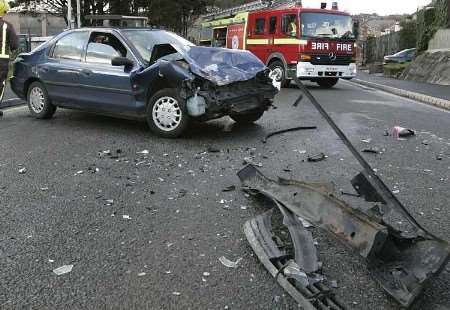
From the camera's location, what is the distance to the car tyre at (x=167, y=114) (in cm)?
759

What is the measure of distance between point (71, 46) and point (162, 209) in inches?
200

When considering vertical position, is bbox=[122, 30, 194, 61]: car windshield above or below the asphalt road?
above

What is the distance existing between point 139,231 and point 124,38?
183 inches

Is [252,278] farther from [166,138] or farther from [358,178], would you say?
[166,138]

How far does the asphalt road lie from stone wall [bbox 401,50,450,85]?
14.7 meters

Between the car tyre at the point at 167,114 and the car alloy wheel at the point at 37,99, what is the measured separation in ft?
8.15

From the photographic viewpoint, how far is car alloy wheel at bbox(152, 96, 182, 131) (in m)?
Answer: 7.64

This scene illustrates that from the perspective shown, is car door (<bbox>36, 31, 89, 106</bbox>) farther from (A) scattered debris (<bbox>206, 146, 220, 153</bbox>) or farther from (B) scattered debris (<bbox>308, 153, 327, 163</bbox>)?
(B) scattered debris (<bbox>308, 153, 327, 163</bbox>)

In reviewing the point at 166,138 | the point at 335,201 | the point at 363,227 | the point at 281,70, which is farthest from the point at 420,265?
the point at 281,70

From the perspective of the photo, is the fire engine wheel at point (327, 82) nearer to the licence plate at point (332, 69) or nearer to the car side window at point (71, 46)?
the licence plate at point (332, 69)

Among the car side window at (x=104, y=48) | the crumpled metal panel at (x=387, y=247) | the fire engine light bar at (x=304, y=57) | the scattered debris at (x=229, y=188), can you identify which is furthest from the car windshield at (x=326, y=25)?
the crumpled metal panel at (x=387, y=247)

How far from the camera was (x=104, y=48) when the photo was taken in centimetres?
836

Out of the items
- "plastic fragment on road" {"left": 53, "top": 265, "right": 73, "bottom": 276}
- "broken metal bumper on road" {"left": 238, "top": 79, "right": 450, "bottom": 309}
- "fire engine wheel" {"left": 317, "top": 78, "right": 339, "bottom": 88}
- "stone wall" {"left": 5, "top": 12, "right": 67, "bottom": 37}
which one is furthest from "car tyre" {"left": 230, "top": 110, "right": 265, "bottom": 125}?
"stone wall" {"left": 5, "top": 12, "right": 67, "bottom": 37}

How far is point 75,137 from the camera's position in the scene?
313 inches
